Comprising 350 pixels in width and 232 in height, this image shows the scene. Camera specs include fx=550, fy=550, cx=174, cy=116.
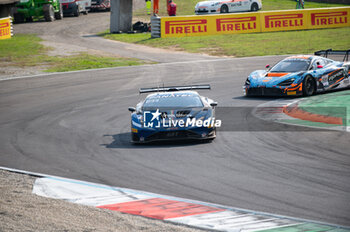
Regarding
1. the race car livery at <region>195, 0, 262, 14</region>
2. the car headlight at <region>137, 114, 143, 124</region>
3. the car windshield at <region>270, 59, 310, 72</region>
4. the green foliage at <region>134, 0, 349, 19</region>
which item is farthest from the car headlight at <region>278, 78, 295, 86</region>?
the green foliage at <region>134, 0, 349, 19</region>

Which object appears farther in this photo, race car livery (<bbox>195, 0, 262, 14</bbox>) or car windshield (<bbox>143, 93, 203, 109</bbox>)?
race car livery (<bbox>195, 0, 262, 14</bbox>)

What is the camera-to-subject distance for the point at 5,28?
36.6m

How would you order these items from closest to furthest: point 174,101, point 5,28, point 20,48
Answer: point 174,101 < point 20,48 < point 5,28

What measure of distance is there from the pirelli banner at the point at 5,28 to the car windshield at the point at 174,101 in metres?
26.1

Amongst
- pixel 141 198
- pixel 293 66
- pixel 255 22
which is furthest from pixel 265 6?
pixel 141 198

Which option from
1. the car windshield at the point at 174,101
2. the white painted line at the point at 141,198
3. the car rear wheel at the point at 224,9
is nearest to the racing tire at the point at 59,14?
the car rear wheel at the point at 224,9

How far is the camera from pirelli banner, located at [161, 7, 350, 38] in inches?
1401

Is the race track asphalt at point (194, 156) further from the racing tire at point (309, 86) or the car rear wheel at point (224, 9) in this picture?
the car rear wheel at point (224, 9)

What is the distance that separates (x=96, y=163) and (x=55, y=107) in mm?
7529

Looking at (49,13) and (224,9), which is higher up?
(224,9)

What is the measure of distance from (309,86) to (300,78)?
495 mm

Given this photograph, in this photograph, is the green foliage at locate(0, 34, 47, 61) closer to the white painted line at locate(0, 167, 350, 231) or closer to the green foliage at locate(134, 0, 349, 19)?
the green foliage at locate(134, 0, 349, 19)

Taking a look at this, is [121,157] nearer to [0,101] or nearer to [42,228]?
[42,228]

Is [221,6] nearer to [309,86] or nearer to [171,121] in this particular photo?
[309,86]
